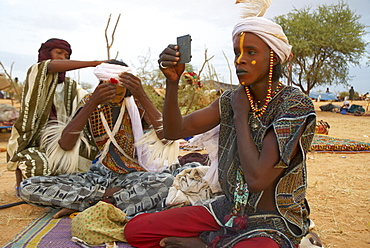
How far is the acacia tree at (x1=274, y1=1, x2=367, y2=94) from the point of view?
872 inches

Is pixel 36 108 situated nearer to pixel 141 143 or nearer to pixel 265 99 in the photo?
pixel 141 143

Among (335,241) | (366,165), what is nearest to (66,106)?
(335,241)

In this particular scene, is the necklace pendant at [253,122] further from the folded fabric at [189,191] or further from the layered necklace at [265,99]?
the folded fabric at [189,191]

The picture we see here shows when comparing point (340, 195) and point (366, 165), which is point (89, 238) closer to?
point (340, 195)

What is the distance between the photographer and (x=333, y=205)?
380 centimetres

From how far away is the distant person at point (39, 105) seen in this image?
3.74m

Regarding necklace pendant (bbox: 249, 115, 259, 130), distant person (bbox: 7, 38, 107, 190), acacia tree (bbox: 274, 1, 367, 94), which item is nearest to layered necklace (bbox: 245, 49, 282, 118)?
necklace pendant (bbox: 249, 115, 259, 130)

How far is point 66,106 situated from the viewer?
396 centimetres

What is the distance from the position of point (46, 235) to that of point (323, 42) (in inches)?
884

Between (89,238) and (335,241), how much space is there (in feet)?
6.37

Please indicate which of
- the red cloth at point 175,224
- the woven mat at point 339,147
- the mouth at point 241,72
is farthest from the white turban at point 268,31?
the woven mat at point 339,147

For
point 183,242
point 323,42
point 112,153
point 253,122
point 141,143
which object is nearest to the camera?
point 253,122

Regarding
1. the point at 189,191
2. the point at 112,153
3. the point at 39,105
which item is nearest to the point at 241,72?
the point at 189,191

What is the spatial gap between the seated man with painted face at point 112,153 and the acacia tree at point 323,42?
64.8 ft
